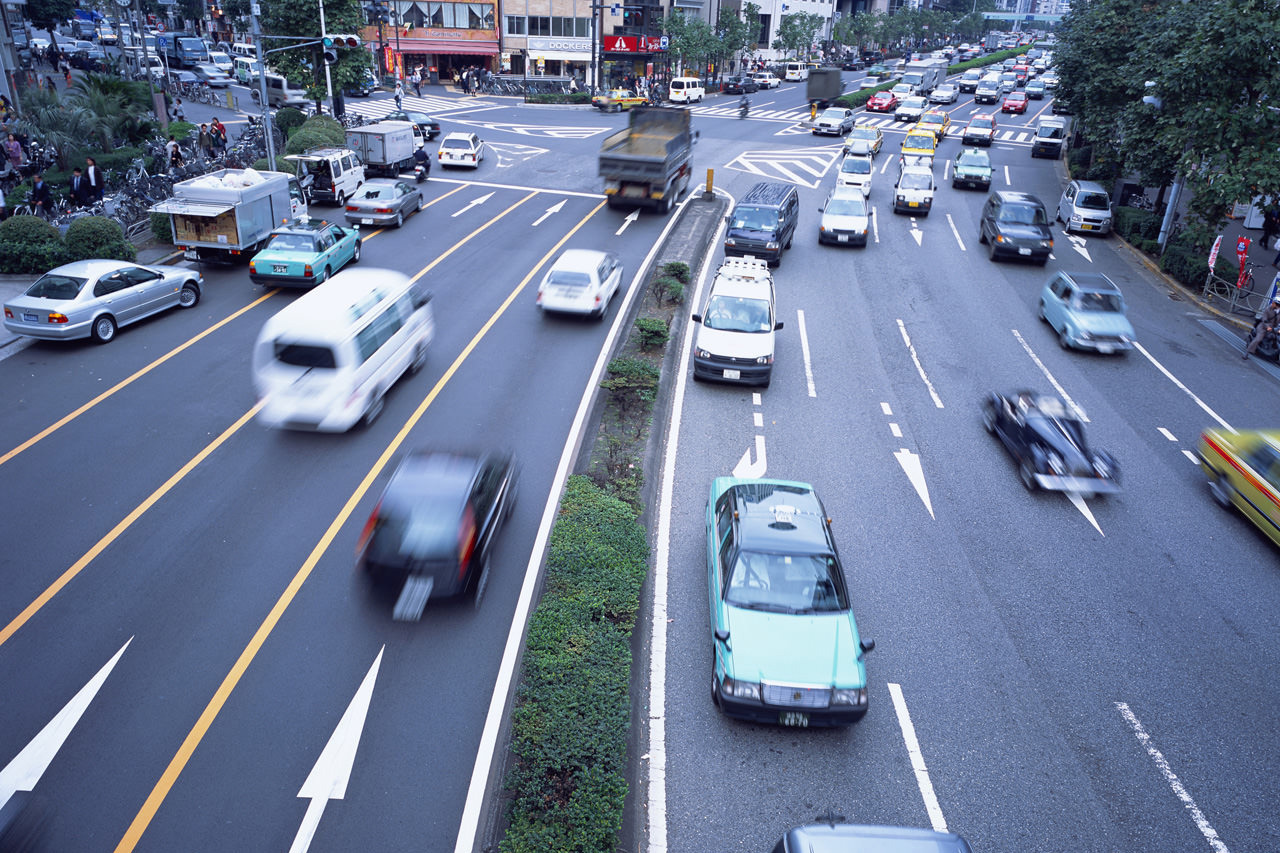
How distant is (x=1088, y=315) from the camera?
2067cm

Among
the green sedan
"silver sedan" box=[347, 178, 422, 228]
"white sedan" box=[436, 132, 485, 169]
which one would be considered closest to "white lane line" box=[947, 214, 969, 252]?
"silver sedan" box=[347, 178, 422, 228]

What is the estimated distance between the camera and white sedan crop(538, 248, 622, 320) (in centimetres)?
1962

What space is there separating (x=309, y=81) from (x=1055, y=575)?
43904mm

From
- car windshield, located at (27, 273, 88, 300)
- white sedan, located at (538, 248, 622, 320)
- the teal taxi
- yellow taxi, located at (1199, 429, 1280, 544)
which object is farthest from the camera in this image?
the teal taxi

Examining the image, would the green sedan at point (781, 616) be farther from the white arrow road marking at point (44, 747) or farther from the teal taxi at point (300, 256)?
the teal taxi at point (300, 256)

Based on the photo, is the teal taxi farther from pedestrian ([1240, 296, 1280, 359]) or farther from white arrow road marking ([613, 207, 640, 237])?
pedestrian ([1240, 296, 1280, 359])

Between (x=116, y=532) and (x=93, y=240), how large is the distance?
13.3 m

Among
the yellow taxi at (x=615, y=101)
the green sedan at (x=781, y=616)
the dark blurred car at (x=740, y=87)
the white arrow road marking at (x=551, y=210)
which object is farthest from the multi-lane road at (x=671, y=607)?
the dark blurred car at (x=740, y=87)

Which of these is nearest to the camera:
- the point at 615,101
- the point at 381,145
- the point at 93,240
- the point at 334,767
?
the point at 334,767

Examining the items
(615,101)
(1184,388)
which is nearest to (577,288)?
(1184,388)

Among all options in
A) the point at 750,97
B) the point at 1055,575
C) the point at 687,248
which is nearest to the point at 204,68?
the point at 750,97

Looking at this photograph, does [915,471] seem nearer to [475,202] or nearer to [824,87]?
[475,202]

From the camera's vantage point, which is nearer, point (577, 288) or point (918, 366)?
point (918, 366)

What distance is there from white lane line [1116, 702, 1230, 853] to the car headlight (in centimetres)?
346
